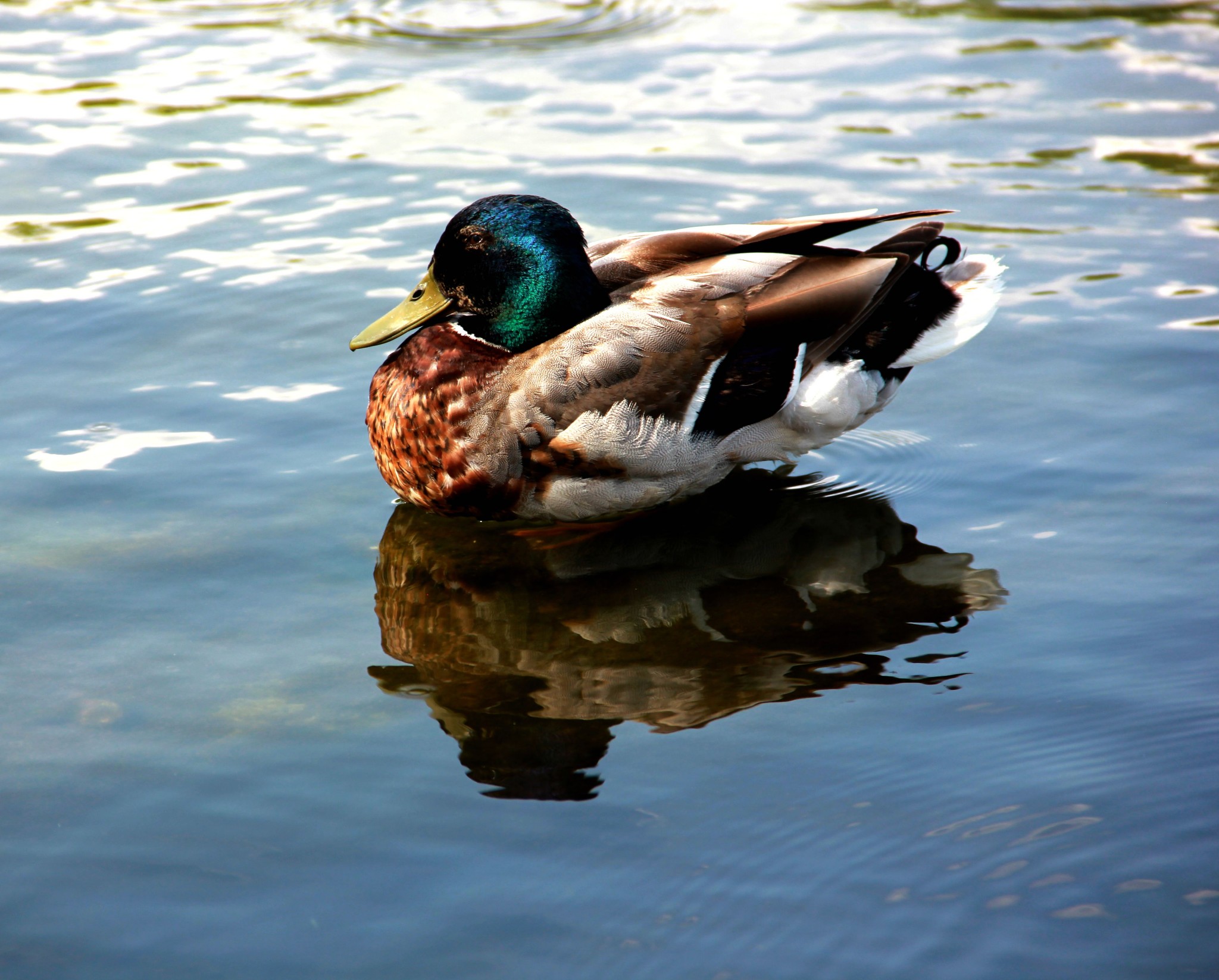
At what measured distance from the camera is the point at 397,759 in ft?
11.6

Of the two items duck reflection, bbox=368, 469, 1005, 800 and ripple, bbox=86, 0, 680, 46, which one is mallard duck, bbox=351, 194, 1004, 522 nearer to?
duck reflection, bbox=368, 469, 1005, 800

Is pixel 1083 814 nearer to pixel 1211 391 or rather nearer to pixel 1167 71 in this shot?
pixel 1211 391

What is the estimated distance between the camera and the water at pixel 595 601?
302 centimetres

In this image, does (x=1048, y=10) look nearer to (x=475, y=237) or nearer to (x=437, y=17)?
(x=437, y=17)

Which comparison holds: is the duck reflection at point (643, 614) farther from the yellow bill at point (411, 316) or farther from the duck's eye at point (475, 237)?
the duck's eye at point (475, 237)

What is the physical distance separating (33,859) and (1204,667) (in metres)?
3.15

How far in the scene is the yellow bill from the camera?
488 centimetres

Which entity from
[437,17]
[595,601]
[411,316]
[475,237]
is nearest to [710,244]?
[475,237]

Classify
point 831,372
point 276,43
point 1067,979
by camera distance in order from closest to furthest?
1. point 1067,979
2. point 831,372
3. point 276,43

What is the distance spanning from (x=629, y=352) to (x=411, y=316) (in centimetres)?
90

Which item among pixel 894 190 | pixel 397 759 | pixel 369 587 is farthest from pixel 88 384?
pixel 894 190

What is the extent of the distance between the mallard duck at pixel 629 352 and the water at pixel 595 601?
28cm

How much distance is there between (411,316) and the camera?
4.91m

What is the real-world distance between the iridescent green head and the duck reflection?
74 cm
